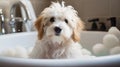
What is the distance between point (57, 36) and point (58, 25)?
0.05 m

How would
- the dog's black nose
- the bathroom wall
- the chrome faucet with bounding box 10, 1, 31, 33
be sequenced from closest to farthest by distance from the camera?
the dog's black nose, the chrome faucet with bounding box 10, 1, 31, 33, the bathroom wall

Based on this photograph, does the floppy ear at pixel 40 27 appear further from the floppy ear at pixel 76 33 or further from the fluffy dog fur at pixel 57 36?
the floppy ear at pixel 76 33

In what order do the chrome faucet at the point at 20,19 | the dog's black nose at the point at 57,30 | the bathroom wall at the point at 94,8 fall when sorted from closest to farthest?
the dog's black nose at the point at 57,30
the chrome faucet at the point at 20,19
the bathroom wall at the point at 94,8

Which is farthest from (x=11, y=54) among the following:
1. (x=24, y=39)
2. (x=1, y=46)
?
(x=24, y=39)

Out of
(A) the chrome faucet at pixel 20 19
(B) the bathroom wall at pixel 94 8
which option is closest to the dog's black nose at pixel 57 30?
(A) the chrome faucet at pixel 20 19

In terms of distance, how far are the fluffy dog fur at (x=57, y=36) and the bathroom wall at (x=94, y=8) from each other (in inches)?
29.5

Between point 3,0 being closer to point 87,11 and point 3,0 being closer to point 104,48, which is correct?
point 87,11

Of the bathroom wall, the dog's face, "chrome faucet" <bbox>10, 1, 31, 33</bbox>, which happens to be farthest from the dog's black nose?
the bathroom wall

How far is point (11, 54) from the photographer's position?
1037 mm

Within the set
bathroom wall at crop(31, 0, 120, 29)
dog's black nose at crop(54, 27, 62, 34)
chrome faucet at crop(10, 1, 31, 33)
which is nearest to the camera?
dog's black nose at crop(54, 27, 62, 34)

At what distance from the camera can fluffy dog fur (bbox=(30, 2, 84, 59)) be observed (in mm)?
890

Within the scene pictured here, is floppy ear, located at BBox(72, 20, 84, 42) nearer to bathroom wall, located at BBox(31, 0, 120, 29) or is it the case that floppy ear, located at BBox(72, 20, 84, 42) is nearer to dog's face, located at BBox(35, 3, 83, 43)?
dog's face, located at BBox(35, 3, 83, 43)

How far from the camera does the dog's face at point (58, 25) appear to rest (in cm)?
86

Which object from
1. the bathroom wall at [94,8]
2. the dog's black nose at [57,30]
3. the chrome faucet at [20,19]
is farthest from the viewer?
the bathroom wall at [94,8]
